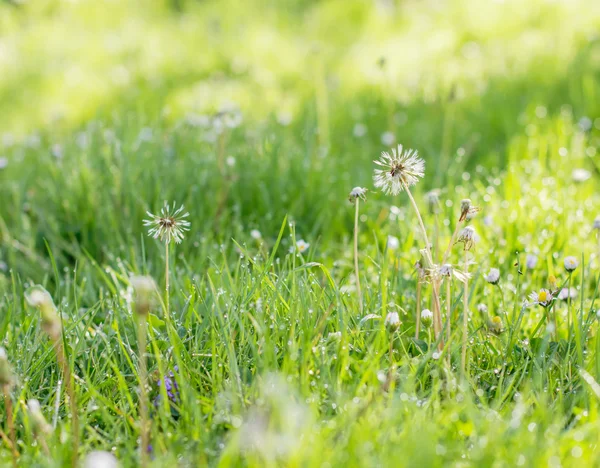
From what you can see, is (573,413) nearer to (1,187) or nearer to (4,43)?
(1,187)

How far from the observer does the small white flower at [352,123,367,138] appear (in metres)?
3.75

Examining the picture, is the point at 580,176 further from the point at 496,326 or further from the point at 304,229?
the point at 496,326

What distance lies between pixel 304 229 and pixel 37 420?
1.57 metres

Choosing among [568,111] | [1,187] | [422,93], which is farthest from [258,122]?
[568,111]

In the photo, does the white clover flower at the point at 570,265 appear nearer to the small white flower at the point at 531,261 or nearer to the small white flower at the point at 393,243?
the small white flower at the point at 531,261

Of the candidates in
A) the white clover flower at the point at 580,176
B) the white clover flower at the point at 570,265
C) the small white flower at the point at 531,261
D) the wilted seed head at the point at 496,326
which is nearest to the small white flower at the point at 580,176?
the white clover flower at the point at 580,176

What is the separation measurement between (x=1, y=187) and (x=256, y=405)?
226 cm

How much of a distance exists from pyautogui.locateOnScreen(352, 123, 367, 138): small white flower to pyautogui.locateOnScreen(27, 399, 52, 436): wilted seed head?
2.58 m

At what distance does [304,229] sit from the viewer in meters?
2.76

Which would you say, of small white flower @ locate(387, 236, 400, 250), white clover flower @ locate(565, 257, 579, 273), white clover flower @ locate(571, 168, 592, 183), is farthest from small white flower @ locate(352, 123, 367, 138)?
white clover flower @ locate(565, 257, 579, 273)

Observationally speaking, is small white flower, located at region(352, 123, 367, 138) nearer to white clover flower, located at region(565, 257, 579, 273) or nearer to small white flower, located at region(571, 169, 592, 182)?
small white flower, located at region(571, 169, 592, 182)

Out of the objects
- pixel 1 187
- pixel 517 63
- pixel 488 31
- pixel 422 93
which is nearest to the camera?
pixel 1 187

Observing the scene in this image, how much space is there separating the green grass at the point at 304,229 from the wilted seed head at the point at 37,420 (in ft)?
0.09

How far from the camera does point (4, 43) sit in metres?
6.31
